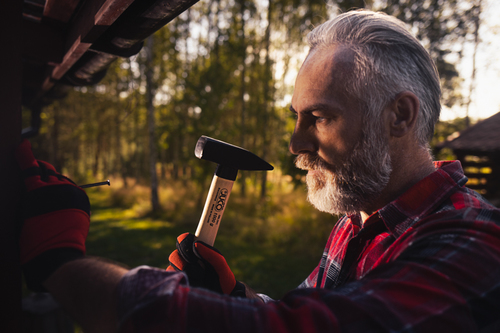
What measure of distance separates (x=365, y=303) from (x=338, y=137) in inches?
30.5

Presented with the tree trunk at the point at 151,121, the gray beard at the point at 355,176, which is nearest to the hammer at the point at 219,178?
the gray beard at the point at 355,176

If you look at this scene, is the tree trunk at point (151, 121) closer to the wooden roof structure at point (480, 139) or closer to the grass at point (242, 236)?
the grass at point (242, 236)

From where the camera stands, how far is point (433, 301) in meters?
0.69

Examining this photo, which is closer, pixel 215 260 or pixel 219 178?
pixel 215 260

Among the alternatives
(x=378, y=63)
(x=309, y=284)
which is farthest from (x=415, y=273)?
(x=309, y=284)

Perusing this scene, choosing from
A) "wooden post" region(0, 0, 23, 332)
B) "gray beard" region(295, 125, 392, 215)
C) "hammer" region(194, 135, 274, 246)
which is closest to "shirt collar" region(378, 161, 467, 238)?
"gray beard" region(295, 125, 392, 215)

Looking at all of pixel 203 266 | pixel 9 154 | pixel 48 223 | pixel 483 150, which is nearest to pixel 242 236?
pixel 203 266

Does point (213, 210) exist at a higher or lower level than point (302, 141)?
lower

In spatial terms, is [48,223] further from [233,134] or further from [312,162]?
[233,134]

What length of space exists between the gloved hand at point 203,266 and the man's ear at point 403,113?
1025 millimetres

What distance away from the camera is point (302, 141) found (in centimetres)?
141

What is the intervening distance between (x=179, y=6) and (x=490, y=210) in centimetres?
130

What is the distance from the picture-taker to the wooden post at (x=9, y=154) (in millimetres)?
1329

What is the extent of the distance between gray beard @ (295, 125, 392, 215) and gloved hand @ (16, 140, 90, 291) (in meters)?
1.04
